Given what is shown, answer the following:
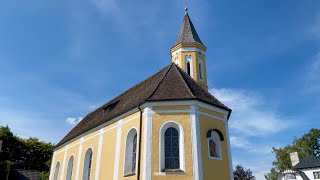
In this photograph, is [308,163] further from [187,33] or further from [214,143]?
[214,143]

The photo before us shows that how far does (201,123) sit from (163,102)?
2.38 m

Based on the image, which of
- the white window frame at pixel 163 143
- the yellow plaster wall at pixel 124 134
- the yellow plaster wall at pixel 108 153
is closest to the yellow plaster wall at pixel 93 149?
the yellow plaster wall at pixel 108 153

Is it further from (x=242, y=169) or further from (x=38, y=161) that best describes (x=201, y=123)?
(x=38, y=161)

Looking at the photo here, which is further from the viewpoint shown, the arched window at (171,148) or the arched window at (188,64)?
the arched window at (188,64)

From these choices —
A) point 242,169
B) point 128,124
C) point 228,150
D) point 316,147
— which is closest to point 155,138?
point 128,124

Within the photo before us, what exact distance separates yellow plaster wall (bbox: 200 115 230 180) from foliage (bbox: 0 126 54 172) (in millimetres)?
37629

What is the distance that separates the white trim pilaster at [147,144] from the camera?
13.4m

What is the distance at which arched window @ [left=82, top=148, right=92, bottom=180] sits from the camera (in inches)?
766

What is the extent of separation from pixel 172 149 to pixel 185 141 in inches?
33.5

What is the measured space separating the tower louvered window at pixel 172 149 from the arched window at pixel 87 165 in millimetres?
7845

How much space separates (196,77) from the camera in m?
23.7

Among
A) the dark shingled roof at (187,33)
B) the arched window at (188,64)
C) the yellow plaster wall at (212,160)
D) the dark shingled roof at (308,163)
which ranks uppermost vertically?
the dark shingled roof at (187,33)

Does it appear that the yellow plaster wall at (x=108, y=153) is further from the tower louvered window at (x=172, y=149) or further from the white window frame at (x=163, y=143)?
the tower louvered window at (x=172, y=149)

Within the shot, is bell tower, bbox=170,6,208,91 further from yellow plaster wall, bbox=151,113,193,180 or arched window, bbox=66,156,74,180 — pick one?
arched window, bbox=66,156,74,180
